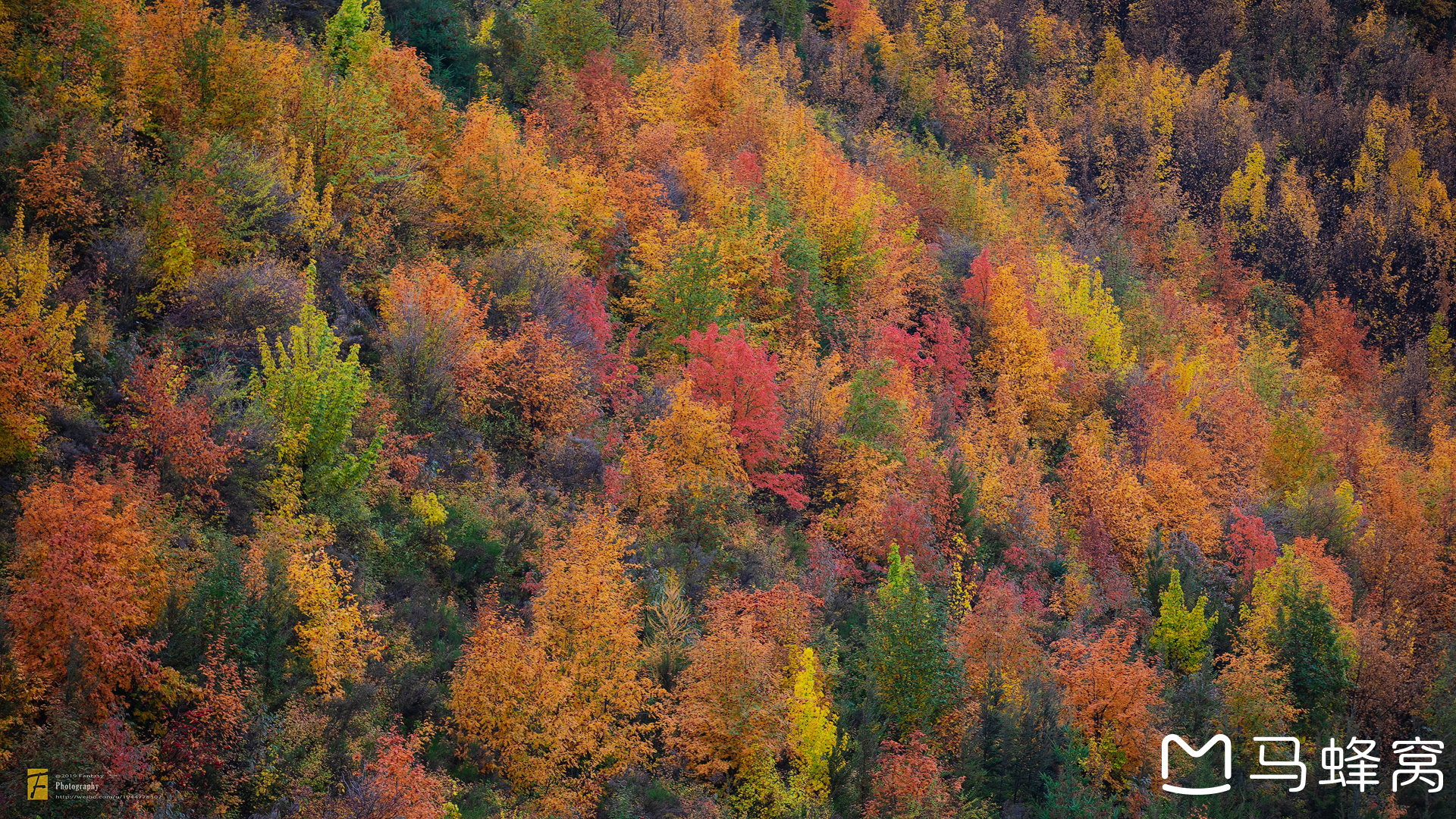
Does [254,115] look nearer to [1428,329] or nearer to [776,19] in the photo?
[776,19]

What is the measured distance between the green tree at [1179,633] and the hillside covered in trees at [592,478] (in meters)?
0.33

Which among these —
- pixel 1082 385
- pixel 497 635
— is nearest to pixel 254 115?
pixel 497 635

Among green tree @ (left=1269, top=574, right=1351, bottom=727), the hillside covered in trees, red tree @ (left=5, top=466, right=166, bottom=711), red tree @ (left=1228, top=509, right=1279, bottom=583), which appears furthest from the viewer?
red tree @ (left=1228, top=509, right=1279, bottom=583)

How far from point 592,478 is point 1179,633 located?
25787 millimetres

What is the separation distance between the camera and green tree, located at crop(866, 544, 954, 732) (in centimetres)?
2956

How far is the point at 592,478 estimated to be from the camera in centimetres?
3120

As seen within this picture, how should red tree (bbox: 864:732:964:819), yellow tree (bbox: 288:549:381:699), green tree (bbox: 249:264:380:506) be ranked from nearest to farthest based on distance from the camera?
yellow tree (bbox: 288:549:381:699) → green tree (bbox: 249:264:380:506) → red tree (bbox: 864:732:964:819)

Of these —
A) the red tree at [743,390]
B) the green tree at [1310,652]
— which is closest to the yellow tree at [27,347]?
the red tree at [743,390]

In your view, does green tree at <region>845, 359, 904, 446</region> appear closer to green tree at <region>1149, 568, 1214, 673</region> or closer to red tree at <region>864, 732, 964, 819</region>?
green tree at <region>1149, 568, 1214, 673</region>

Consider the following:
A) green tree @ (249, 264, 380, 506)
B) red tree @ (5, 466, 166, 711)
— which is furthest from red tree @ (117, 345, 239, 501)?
red tree @ (5, 466, 166, 711)

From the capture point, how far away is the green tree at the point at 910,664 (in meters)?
29.6

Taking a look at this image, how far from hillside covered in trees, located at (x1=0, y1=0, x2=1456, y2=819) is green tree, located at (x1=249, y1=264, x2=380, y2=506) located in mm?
121

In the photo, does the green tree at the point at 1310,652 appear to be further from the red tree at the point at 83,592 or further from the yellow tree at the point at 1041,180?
the yellow tree at the point at 1041,180

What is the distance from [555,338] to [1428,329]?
12147 cm
